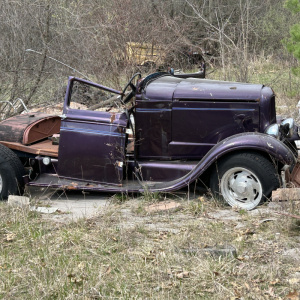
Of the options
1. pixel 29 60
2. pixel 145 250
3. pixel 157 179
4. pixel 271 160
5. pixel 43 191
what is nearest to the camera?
pixel 145 250

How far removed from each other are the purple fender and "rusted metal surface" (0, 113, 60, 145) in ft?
6.72

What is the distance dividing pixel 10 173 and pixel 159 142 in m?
1.90

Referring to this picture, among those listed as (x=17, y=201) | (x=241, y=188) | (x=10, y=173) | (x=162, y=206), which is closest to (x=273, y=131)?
(x=241, y=188)

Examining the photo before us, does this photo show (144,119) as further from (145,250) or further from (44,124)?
(145,250)

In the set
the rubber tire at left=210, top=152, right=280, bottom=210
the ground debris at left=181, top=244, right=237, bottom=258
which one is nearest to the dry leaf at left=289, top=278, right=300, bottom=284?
the ground debris at left=181, top=244, right=237, bottom=258

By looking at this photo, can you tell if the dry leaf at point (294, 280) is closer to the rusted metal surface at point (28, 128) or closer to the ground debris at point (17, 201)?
the ground debris at point (17, 201)

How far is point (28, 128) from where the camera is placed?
6418 mm

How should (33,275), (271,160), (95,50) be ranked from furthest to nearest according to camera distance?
1. (95,50)
2. (271,160)
3. (33,275)

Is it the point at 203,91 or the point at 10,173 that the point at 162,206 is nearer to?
the point at 203,91

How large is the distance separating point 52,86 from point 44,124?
3.64 m

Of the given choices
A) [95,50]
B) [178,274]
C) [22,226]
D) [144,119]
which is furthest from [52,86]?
[178,274]

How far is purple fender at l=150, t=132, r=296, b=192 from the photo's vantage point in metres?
5.28

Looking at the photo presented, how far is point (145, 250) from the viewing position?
419cm

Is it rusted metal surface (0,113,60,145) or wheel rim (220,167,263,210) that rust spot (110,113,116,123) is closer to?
rusted metal surface (0,113,60,145)
